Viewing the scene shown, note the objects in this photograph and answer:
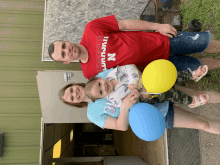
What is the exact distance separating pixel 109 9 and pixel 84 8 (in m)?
0.49

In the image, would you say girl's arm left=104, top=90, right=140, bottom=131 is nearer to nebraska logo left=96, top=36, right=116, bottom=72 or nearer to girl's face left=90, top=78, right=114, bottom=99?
girl's face left=90, top=78, right=114, bottom=99

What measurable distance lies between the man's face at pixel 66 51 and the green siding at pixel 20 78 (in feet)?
4.21

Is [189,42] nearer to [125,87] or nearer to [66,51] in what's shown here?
[125,87]

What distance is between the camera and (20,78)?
2.80 meters

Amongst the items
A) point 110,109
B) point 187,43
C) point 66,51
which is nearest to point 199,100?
point 187,43

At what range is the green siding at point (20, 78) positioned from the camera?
2773mm

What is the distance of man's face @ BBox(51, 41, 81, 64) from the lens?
156 centimetres

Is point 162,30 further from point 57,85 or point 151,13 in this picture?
point 57,85

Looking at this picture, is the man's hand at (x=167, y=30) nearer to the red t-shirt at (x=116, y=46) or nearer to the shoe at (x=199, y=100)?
the red t-shirt at (x=116, y=46)

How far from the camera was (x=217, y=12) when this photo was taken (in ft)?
7.23

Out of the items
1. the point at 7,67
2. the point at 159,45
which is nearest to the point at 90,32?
the point at 159,45

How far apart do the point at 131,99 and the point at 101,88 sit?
0.32m

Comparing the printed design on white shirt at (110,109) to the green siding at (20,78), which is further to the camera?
the green siding at (20,78)

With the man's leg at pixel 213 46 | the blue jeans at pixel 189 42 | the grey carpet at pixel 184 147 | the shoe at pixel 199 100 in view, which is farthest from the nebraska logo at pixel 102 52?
the grey carpet at pixel 184 147
